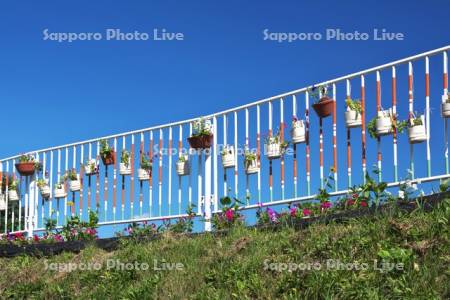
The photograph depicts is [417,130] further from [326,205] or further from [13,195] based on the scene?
[13,195]

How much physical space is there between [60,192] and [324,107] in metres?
7.14

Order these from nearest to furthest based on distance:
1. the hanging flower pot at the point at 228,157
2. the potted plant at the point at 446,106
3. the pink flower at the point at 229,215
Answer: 1. the potted plant at the point at 446,106
2. the pink flower at the point at 229,215
3. the hanging flower pot at the point at 228,157

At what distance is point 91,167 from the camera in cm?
1392

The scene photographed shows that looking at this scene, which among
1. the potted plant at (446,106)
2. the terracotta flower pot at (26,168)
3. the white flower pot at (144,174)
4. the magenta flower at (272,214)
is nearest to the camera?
the magenta flower at (272,214)

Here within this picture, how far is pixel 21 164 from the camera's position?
51.4 feet

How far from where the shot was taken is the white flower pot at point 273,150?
1035 centimetres

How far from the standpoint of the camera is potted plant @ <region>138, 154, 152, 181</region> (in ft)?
41.8

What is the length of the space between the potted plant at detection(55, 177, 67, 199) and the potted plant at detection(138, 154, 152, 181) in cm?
261

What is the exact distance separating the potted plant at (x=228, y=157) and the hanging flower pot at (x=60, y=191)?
4.86m

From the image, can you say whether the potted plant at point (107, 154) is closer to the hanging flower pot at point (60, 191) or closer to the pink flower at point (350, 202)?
the hanging flower pot at point (60, 191)

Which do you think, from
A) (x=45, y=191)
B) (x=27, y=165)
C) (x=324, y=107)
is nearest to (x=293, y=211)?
(x=324, y=107)

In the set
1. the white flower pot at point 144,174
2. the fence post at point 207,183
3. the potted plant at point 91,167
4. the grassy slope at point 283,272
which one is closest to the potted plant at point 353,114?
the grassy slope at point 283,272

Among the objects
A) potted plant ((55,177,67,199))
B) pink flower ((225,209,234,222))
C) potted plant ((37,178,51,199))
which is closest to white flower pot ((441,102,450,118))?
pink flower ((225,209,234,222))

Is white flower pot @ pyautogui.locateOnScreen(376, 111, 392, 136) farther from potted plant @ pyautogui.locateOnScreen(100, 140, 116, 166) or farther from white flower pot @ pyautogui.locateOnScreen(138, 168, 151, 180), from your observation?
potted plant @ pyautogui.locateOnScreen(100, 140, 116, 166)
